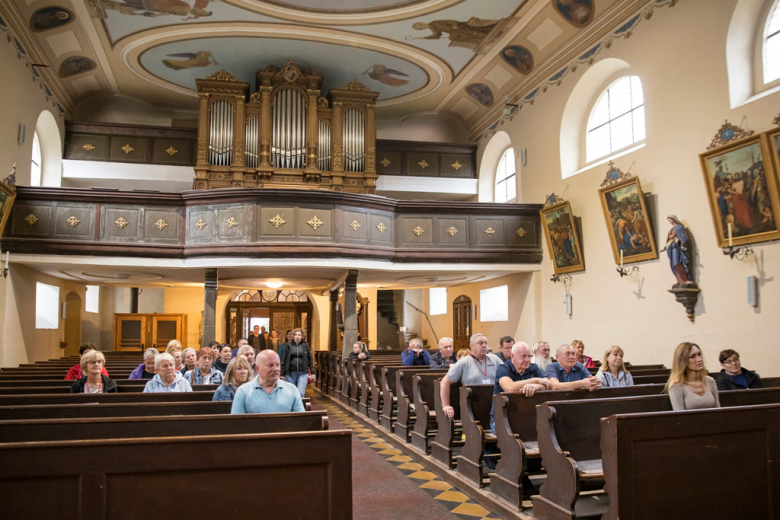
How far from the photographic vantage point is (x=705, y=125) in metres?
9.29

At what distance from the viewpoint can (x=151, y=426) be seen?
417 cm

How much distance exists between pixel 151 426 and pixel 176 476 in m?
1.15

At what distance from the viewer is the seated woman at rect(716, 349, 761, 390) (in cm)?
647

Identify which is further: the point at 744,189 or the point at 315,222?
the point at 315,222

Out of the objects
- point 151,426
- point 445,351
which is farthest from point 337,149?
point 151,426

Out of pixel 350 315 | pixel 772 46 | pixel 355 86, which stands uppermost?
pixel 355 86

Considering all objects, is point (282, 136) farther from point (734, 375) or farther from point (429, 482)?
point (734, 375)

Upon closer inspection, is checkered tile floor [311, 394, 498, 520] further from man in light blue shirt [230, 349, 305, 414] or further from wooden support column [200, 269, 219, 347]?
wooden support column [200, 269, 219, 347]

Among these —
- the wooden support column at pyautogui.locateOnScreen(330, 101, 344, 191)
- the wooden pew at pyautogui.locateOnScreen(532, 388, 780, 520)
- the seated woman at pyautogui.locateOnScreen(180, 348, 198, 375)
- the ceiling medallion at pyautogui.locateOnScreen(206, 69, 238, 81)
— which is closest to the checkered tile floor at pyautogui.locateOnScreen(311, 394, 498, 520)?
the wooden pew at pyautogui.locateOnScreen(532, 388, 780, 520)

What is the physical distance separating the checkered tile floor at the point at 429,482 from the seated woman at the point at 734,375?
3209 millimetres

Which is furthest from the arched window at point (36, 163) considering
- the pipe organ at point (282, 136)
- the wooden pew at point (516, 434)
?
the wooden pew at point (516, 434)

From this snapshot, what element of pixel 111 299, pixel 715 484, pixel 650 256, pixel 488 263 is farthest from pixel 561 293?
pixel 111 299

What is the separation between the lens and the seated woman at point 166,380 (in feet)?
19.9

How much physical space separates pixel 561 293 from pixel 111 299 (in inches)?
607
